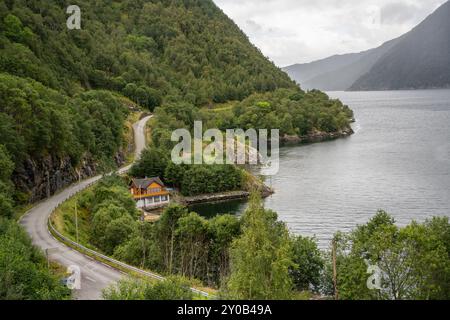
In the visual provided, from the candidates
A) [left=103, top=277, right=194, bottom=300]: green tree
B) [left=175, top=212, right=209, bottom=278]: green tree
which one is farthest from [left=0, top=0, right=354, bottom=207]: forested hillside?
[left=103, top=277, right=194, bottom=300]: green tree

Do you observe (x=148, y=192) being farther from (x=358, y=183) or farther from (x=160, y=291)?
(x=160, y=291)

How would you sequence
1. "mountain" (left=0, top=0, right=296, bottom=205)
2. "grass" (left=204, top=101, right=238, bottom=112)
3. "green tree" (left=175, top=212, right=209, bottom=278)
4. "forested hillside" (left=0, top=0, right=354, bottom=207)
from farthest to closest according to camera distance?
"grass" (left=204, top=101, right=238, bottom=112)
"forested hillside" (left=0, top=0, right=354, bottom=207)
"mountain" (left=0, top=0, right=296, bottom=205)
"green tree" (left=175, top=212, right=209, bottom=278)

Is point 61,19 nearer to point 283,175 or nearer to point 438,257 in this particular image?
point 283,175

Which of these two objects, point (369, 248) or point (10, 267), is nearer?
point (10, 267)

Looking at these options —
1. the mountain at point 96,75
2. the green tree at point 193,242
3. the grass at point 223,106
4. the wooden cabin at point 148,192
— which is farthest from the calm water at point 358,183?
the grass at point 223,106

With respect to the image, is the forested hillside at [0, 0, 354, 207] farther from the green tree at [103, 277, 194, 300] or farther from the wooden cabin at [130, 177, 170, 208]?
the green tree at [103, 277, 194, 300]
